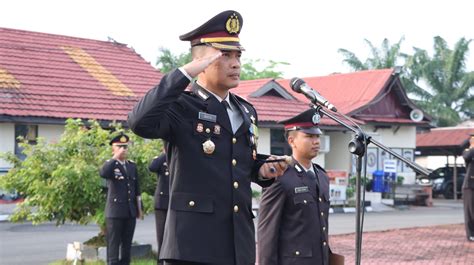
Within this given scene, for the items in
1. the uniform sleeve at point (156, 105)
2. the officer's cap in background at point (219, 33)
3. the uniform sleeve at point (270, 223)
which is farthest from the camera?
the uniform sleeve at point (270, 223)

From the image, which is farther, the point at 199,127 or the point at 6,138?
the point at 6,138

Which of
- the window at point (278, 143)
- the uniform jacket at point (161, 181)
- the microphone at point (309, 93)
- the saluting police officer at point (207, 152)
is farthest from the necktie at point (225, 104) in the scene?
Answer: the window at point (278, 143)

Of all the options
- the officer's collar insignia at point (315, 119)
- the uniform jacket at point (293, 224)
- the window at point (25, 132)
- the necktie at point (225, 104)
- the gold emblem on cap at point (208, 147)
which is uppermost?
the window at point (25, 132)

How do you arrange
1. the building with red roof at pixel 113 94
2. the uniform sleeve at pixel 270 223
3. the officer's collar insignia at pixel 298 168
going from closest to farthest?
the uniform sleeve at pixel 270 223
the officer's collar insignia at pixel 298 168
the building with red roof at pixel 113 94

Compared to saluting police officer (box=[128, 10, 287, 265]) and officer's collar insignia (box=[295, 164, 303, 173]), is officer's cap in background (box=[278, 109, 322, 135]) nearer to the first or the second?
officer's collar insignia (box=[295, 164, 303, 173])

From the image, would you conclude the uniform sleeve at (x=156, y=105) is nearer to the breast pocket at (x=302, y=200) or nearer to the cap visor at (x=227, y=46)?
the cap visor at (x=227, y=46)

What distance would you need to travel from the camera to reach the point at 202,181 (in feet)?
11.7

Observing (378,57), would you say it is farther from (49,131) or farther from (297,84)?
(297,84)

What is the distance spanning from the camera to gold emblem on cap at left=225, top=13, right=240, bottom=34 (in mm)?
3740

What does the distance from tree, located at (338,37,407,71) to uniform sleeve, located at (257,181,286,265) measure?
3493cm

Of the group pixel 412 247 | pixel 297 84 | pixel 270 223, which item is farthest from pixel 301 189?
pixel 412 247

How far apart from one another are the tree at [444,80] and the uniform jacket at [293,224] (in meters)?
33.2

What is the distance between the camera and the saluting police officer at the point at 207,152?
136 inches

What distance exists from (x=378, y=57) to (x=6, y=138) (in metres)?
26.5
